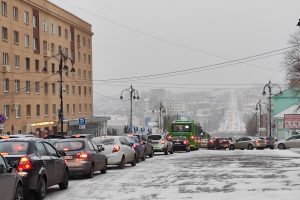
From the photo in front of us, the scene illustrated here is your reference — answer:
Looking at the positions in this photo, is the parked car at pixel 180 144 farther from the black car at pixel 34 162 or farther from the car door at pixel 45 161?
the car door at pixel 45 161

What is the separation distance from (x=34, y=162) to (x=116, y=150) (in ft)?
37.6

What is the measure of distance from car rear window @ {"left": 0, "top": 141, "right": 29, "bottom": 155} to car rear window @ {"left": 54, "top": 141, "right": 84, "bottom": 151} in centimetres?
545

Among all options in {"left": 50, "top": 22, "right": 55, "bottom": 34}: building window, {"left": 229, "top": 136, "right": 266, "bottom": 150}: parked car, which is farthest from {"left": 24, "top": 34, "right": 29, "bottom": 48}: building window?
{"left": 229, "top": 136, "right": 266, "bottom": 150}: parked car

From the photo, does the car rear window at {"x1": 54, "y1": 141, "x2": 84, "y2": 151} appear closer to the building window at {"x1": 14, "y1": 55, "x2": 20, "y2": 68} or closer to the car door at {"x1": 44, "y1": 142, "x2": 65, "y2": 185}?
the car door at {"x1": 44, "y1": 142, "x2": 65, "y2": 185}

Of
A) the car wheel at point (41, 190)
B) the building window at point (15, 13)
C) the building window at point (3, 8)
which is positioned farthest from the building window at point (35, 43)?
the car wheel at point (41, 190)

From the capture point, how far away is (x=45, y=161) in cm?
1419

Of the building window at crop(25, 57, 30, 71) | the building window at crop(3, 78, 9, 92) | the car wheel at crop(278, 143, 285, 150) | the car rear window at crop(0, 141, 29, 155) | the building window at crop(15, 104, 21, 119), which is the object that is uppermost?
the building window at crop(25, 57, 30, 71)

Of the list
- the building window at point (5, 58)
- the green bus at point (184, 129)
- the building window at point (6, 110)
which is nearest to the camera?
the green bus at point (184, 129)

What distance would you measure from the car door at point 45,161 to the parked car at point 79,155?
14.0 ft

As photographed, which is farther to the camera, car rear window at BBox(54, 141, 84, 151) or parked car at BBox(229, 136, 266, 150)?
parked car at BBox(229, 136, 266, 150)

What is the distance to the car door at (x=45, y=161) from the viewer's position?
1397 cm

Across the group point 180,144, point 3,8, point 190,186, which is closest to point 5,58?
point 3,8

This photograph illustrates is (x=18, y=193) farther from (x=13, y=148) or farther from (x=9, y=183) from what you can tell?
(x=13, y=148)

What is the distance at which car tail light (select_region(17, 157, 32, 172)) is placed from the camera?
13109 mm
